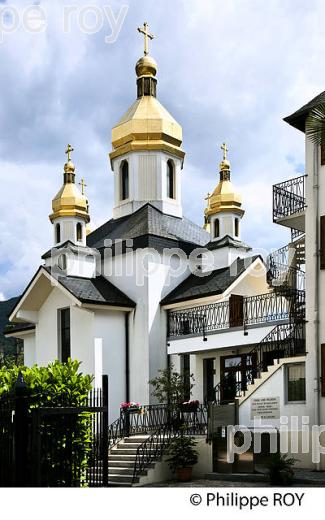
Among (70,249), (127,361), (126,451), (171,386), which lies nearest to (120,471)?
(126,451)

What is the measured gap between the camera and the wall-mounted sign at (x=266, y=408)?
24.0 meters

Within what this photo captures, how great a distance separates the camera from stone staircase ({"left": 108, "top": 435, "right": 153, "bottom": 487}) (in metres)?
23.8

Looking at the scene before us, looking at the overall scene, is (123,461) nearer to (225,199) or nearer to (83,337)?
(83,337)

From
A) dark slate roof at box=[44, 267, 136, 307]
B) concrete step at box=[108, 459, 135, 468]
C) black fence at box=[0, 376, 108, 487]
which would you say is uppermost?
dark slate roof at box=[44, 267, 136, 307]

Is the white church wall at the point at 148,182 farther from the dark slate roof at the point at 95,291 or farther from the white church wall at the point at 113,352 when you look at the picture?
the white church wall at the point at 113,352

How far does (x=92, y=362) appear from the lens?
32844 millimetres

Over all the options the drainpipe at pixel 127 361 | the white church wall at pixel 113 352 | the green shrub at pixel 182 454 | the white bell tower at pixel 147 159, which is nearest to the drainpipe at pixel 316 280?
the green shrub at pixel 182 454

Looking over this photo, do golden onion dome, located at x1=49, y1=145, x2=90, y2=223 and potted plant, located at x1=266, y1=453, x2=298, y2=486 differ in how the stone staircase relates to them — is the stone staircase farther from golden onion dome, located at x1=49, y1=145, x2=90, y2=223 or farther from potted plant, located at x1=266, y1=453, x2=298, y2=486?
golden onion dome, located at x1=49, y1=145, x2=90, y2=223

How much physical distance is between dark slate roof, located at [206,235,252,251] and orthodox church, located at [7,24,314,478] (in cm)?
9

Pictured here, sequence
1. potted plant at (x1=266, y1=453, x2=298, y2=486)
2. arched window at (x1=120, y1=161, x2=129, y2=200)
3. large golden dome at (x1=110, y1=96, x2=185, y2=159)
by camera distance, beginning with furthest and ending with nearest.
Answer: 1. arched window at (x1=120, y1=161, x2=129, y2=200)
2. large golden dome at (x1=110, y1=96, x2=185, y2=159)
3. potted plant at (x1=266, y1=453, x2=298, y2=486)

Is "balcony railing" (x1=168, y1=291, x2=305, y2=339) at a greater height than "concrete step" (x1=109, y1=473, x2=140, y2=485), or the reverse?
"balcony railing" (x1=168, y1=291, x2=305, y2=339)

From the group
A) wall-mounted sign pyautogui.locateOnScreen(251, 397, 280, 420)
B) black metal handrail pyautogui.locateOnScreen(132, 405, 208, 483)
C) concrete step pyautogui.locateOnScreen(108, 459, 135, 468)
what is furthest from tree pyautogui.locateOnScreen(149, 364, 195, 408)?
wall-mounted sign pyautogui.locateOnScreen(251, 397, 280, 420)

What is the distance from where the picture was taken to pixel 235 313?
30.1 m

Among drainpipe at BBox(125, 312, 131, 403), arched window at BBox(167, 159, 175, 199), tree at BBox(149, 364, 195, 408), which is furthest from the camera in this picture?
arched window at BBox(167, 159, 175, 199)
